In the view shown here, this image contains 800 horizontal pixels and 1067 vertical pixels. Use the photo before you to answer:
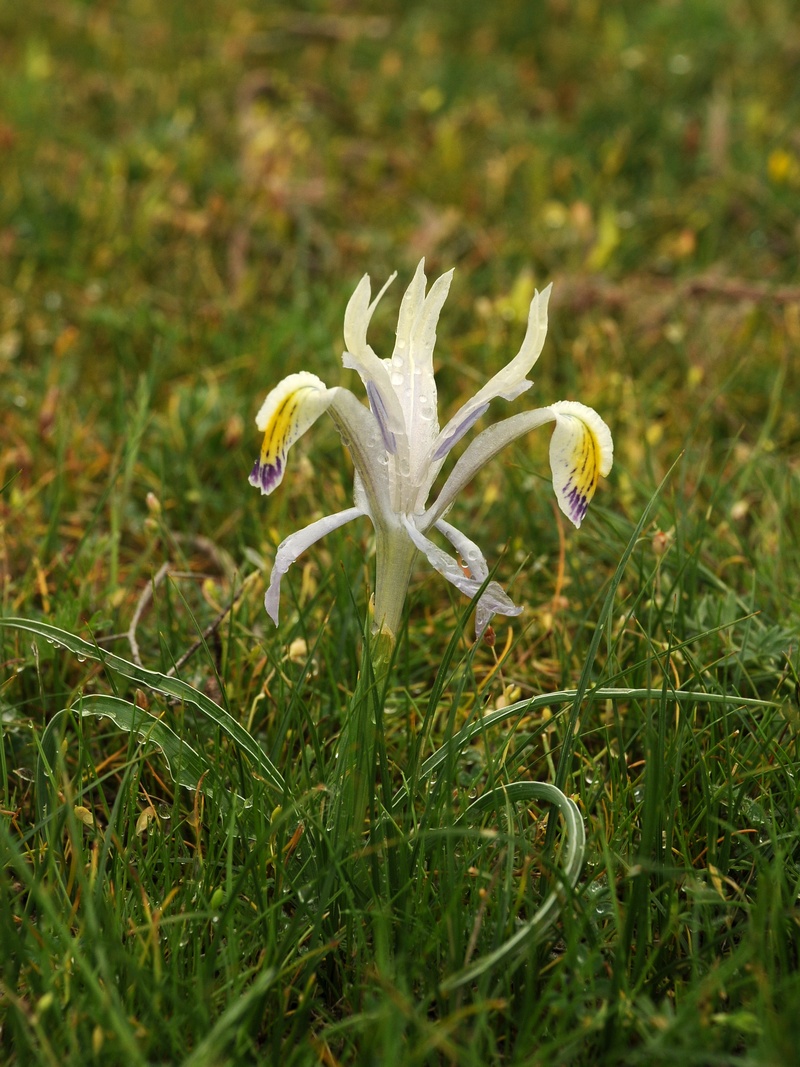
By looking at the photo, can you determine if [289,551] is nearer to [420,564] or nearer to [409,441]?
[409,441]

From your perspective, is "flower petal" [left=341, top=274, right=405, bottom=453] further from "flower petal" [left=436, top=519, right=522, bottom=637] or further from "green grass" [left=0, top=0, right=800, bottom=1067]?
"green grass" [left=0, top=0, right=800, bottom=1067]

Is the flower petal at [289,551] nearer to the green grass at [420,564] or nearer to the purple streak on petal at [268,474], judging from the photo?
the purple streak on petal at [268,474]

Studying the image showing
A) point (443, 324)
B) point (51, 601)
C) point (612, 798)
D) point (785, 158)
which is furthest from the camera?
point (785, 158)

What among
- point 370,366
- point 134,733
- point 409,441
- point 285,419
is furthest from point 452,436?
point 134,733

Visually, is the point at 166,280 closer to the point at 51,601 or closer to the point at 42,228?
the point at 42,228

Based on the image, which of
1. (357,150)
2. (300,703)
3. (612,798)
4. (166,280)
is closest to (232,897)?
(300,703)
